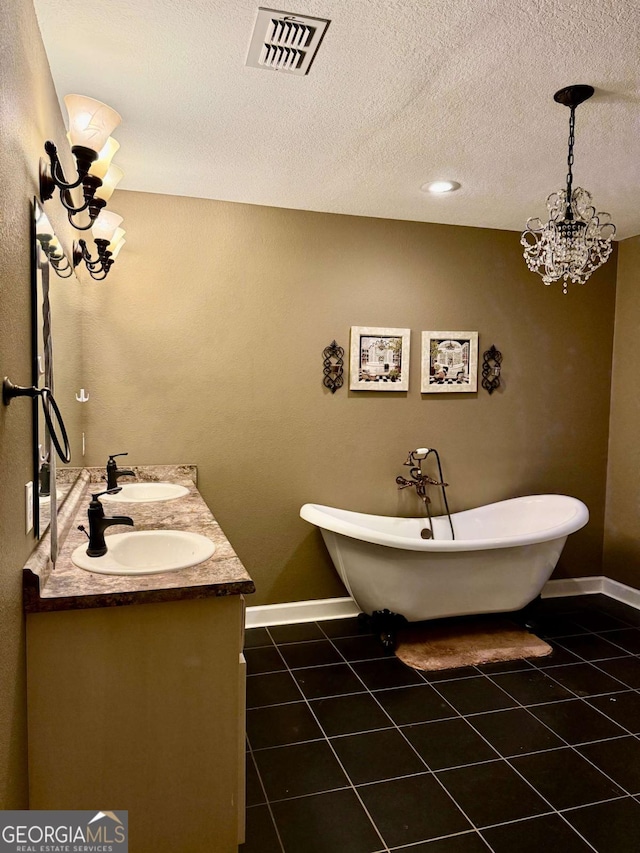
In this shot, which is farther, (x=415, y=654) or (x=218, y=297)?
(x=218, y=297)

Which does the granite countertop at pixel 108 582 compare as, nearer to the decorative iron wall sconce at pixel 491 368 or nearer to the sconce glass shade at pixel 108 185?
the sconce glass shade at pixel 108 185

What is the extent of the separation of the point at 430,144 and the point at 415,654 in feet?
8.35

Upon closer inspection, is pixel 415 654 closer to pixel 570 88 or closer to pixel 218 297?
pixel 218 297

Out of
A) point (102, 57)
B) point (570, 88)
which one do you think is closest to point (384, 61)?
point (570, 88)

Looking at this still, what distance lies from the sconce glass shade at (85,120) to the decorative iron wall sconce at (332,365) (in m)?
2.19

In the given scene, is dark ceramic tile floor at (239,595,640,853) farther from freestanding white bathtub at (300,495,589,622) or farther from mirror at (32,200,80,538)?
mirror at (32,200,80,538)

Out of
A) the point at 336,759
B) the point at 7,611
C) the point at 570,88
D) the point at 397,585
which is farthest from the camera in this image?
the point at 397,585

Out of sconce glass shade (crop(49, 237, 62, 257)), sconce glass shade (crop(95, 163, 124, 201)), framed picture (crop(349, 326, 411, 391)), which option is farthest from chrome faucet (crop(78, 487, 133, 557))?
framed picture (crop(349, 326, 411, 391))

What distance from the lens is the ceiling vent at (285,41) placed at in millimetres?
1737

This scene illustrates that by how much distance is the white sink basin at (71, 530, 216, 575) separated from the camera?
6.30 feet

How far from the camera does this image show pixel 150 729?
1.60 meters

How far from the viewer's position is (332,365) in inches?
145

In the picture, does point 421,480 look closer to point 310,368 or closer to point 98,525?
point 310,368

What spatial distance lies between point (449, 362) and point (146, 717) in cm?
293
